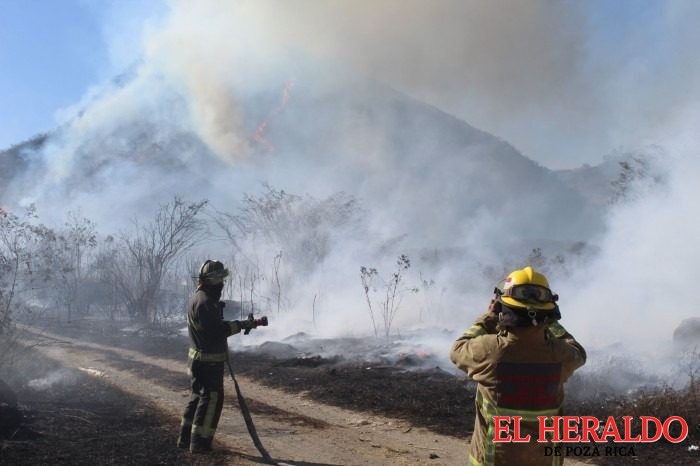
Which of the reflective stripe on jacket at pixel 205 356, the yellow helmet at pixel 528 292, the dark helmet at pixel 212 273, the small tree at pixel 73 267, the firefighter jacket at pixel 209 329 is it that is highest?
the small tree at pixel 73 267

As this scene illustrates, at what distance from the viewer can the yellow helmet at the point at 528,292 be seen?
8.91ft

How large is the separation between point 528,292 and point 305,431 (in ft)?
16.6

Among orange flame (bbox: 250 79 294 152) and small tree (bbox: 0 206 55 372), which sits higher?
orange flame (bbox: 250 79 294 152)

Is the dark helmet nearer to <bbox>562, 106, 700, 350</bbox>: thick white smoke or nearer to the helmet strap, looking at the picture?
the helmet strap

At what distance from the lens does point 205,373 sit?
5609 millimetres

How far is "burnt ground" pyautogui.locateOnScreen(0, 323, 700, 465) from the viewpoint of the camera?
5.39 m

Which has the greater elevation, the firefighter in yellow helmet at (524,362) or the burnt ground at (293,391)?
→ the firefighter in yellow helmet at (524,362)

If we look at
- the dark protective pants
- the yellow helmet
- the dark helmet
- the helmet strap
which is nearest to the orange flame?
the dark helmet

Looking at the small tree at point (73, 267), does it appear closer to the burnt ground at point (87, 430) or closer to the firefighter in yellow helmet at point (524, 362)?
the burnt ground at point (87, 430)

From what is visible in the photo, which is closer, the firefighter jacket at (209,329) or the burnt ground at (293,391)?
the burnt ground at (293,391)

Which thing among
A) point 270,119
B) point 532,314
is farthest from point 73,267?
point 270,119

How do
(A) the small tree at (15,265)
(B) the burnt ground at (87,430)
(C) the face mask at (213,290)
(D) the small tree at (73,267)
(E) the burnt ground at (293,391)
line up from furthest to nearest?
(D) the small tree at (73,267)
(A) the small tree at (15,265)
(C) the face mask at (213,290)
(E) the burnt ground at (293,391)
(B) the burnt ground at (87,430)

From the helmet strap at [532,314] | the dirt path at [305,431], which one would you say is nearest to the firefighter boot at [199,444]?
the dirt path at [305,431]

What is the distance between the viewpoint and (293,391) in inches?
387
